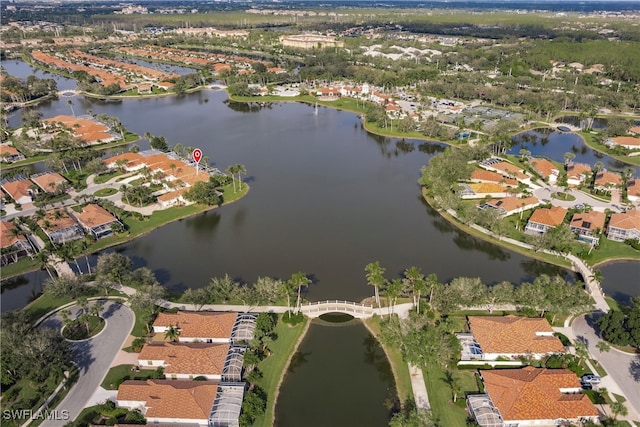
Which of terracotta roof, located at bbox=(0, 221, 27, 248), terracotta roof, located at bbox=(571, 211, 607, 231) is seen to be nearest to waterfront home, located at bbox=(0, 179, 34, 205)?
terracotta roof, located at bbox=(0, 221, 27, 248)

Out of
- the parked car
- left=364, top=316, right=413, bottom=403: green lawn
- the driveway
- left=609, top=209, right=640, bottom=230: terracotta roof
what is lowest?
left=364, top=316, right=413, bottom=403: green lawn

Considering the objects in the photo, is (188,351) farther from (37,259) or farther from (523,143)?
(523,143)

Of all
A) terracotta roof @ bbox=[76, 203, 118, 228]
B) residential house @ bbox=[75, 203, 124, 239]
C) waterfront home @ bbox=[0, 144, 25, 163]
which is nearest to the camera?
residential house @ bbox=[75, 203, 124, 239]

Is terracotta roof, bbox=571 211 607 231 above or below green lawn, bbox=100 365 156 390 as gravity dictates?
above

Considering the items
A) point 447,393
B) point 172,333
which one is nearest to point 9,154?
point 172,333

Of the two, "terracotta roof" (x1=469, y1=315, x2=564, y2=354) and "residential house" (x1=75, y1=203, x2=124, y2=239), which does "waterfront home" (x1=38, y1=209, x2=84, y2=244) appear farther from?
"terracotta roof" (x1=469, y1=315, x2=564, y2=354)

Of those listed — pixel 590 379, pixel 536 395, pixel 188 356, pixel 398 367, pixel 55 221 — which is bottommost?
pixel 398 367

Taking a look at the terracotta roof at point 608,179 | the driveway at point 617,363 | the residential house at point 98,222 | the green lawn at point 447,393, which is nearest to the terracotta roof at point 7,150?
the residential house at point 98,222

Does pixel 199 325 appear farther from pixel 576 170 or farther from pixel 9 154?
pixel 9 154
